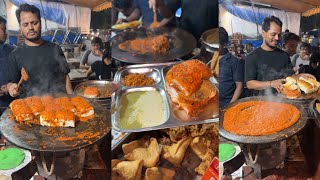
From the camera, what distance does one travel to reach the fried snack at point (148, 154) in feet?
6.48

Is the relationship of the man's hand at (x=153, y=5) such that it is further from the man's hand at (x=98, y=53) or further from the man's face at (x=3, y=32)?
the man's face at (x=3, y=32)

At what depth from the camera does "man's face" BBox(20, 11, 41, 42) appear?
181 cm

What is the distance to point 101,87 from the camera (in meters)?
1.91

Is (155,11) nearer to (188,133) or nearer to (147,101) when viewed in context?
(147,101)

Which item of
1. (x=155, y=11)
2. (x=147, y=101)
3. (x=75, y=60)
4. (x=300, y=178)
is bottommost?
(x=300, y=178)

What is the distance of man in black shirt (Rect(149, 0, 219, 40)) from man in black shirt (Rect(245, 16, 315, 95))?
0.25 metres

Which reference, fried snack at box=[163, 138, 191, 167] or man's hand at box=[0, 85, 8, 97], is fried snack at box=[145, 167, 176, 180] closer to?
fried snack at box=[163, 138, 191, 167]

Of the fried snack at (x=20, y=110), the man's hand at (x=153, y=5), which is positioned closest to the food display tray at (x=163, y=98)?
the man's hand at (x=153, y=5)

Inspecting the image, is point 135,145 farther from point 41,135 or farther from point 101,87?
point 41,135

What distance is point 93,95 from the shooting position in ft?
6.26

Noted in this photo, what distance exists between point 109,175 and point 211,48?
0.71m

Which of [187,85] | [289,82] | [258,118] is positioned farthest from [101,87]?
[289,82]

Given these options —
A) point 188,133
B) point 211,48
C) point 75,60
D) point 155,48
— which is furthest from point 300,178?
point 75,60

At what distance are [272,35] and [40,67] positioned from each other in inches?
39.5
